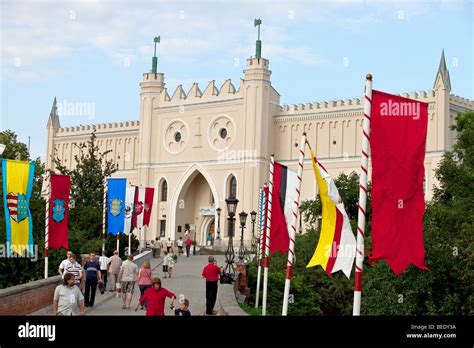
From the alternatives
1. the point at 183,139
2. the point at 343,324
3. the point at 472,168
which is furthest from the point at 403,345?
the point at 183,139

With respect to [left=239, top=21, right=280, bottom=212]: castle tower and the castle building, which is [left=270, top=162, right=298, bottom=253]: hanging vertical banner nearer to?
the castle building

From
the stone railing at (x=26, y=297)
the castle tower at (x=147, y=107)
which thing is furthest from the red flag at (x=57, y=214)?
the castle tower at (x=147, y=107)

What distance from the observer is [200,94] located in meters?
71.4

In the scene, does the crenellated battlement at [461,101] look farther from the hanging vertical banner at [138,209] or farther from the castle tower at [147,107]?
the hanging vertical banner at [138,209]

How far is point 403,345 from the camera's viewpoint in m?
10.6

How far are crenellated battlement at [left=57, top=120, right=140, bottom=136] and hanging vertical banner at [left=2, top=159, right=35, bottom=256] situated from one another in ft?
182

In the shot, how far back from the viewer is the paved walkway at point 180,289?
2106 centimetres

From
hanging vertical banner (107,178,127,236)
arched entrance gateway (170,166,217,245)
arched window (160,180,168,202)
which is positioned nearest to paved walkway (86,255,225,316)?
hanging vertical banner (107,178,127,236)

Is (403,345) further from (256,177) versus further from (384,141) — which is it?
(256,177)

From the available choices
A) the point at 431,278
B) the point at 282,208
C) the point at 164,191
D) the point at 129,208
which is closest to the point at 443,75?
the point at 164,191

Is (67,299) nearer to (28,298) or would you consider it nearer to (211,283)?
(28,298)

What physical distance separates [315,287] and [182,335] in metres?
21.8

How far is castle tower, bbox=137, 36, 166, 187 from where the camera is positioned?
73000 millimetres

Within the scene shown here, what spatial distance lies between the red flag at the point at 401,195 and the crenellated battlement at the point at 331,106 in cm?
4972
